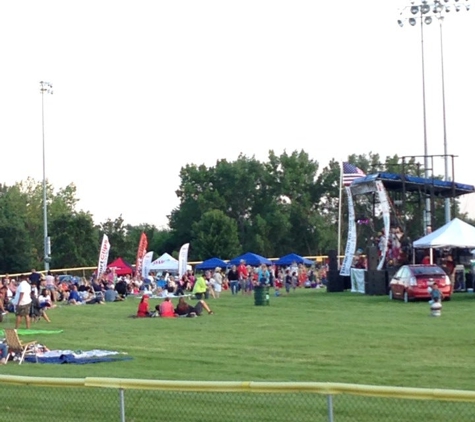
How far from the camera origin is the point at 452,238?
39969 mm

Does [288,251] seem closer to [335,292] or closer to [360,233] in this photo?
[360,233]

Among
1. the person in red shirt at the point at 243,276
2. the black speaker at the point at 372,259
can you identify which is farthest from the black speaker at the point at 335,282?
the black speaker at the point at 372,259

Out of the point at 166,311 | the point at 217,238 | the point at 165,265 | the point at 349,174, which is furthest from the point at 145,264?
the point at 217,238

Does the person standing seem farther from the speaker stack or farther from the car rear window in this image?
the car rear window

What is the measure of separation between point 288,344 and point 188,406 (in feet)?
32.0

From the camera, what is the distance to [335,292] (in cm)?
4691

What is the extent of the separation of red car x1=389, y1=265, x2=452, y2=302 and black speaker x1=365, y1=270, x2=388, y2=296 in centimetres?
413

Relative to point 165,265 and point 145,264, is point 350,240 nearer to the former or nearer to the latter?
point 145,264

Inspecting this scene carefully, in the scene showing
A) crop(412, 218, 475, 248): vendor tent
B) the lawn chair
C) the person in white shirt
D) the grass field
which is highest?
crop(412, 218, 475, 248): vendor tent

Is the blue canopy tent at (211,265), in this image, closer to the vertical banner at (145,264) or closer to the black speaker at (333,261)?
the vertical banner at (145,264)

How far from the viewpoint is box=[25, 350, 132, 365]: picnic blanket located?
62.0 feet

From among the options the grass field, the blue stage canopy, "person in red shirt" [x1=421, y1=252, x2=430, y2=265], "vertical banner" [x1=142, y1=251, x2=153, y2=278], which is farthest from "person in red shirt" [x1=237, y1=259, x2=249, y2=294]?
the grass field

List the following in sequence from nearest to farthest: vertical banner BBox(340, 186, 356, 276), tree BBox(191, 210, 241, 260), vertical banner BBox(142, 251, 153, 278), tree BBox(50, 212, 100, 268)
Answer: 1. vertical banner BBox(340, 186, 356, 276)
2. vertical banner BBox(142, 251, 153, 278)
3. tree BBox(50, 212, 100, 268)
4. tree BBox(191, 210, 241, 260)

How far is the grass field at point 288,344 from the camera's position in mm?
16391
